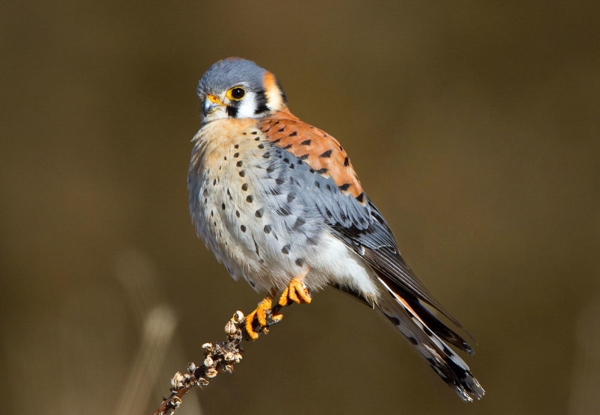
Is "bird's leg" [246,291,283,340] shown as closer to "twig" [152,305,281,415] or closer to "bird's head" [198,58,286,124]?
"twig" [152,305,281,415]

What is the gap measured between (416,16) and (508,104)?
94 centimetres

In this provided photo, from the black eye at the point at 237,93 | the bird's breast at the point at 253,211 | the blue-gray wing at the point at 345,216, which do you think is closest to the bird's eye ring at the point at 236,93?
the black eye at the point at 237,93

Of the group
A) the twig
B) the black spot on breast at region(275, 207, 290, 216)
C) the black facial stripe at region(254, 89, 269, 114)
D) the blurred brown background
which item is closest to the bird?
the black spot on breast at region(275, 207, 290, 216)

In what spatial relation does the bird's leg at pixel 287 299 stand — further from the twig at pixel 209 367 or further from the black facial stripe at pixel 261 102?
the black facial stripe at pixel 261 102

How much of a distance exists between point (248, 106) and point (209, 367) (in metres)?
1.44

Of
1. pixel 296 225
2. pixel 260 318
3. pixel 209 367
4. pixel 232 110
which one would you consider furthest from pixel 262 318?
pixel 232 110

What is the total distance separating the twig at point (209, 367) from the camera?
1.83m

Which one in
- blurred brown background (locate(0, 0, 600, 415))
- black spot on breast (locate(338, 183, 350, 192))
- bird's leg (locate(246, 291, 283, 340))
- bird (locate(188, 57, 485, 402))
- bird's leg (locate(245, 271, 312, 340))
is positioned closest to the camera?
bird's leg (locate(246, 291, 283, 340))

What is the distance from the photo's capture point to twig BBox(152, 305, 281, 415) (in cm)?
183

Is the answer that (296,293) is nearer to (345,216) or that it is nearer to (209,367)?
(345,216)

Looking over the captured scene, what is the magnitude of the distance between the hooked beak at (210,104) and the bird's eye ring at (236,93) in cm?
5

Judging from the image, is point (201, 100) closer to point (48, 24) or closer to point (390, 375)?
point (390, 375)

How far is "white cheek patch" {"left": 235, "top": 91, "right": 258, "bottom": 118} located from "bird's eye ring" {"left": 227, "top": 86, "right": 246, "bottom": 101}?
2 cm

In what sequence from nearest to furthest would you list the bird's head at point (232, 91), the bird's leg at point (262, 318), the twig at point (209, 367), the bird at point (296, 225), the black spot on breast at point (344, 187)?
the twig at point (209, 367)
the bird's leg at point (262, 318)
the bird at point (296, 225)
the black spot on breast at point (344, 187)
the bird's head at point (232, 91)
